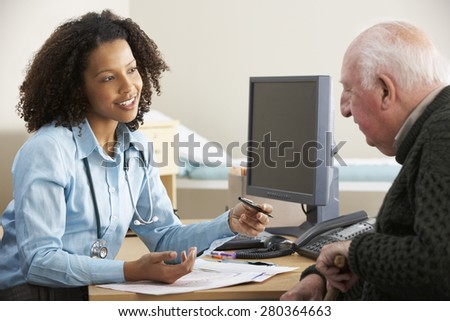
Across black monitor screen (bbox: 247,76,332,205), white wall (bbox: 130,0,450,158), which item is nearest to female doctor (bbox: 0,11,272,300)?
black monitor screen (bbox: 247,76,332,205)

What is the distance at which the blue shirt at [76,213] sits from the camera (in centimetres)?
196

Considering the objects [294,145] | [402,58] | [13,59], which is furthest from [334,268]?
[13,59]

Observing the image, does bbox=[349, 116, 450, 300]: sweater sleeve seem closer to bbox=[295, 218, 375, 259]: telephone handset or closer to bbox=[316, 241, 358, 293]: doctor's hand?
bbox=[316, 241, 358, 293]: doctor's hand

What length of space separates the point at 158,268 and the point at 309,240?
2.15 ft

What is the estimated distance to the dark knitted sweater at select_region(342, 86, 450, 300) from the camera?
144 cm

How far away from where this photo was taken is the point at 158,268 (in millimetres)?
1938

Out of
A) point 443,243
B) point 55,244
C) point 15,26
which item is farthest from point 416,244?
point 15,26

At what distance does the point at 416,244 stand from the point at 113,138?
1.10m

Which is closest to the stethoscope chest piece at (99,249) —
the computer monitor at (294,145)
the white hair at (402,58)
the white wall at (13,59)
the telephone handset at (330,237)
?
the telephone handset at (330,237)

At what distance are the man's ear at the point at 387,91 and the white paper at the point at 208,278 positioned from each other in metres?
0.64

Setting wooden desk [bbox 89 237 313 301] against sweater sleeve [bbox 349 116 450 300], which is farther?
wooden desk [bbox 89 237 313 301]

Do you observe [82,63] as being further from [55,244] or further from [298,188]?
[298,188]

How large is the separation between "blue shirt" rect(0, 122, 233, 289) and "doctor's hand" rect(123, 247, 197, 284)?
0.11 ft

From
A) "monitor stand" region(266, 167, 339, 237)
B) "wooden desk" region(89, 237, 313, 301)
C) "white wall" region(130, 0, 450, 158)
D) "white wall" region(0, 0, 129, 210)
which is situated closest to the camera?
"wooden desk" region(89, 237, 313, 301)
